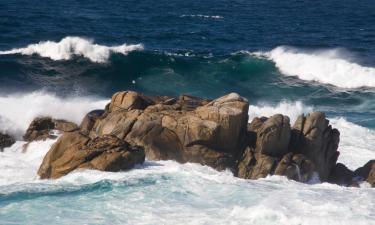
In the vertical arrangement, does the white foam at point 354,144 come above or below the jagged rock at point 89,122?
below

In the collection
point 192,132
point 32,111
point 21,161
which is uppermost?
point 192,132

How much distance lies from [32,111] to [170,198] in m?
14.1

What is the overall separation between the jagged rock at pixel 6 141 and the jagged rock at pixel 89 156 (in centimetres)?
550

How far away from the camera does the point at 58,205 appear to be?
Result: 999 inches

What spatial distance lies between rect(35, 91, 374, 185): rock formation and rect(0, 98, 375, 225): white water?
602mm

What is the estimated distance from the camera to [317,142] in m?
31.2

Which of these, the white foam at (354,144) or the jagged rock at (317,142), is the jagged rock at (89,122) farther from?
the white foam at (354,144)

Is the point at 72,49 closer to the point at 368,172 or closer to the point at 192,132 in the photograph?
the point at 192,132

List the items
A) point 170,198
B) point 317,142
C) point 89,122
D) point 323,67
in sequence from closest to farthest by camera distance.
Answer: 1. point 170,198
2. point 317,142
3. point 89,122
4. point 323,67

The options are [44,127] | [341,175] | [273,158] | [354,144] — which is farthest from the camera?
[354,144]

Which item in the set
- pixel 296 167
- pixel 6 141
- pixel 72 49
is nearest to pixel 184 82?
pixel 72 49

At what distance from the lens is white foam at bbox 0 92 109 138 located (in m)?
36.0

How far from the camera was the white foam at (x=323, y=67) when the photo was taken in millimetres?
57625

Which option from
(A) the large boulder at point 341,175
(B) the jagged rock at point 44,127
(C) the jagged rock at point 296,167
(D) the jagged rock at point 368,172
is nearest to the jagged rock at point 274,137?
(C) the jagged rock at point 296,167
